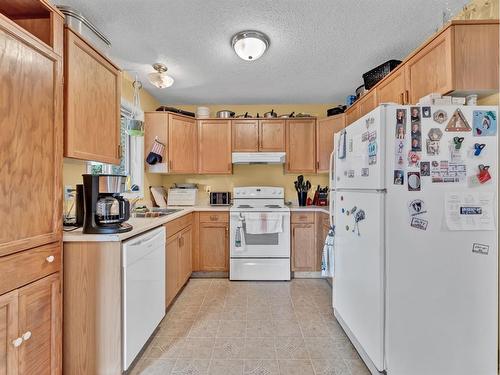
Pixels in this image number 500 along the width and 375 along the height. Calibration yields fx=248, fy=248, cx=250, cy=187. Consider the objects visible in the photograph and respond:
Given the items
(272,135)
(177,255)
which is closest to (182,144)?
(272,135)

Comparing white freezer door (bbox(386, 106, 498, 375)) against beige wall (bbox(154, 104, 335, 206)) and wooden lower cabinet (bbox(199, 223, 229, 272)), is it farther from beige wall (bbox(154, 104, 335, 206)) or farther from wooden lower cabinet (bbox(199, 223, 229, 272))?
beige wall (bbox(154, 104, 335, 206))

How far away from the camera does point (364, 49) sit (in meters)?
2.28

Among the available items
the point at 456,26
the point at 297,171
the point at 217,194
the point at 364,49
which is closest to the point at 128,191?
the point at 217,194

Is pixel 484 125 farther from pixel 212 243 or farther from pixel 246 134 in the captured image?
pixel 212 243

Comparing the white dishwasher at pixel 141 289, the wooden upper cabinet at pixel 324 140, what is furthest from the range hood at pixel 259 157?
the white dishwasher at pixel 141 289

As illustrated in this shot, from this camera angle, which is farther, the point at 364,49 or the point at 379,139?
the point at 364,49

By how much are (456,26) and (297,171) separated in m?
2.29

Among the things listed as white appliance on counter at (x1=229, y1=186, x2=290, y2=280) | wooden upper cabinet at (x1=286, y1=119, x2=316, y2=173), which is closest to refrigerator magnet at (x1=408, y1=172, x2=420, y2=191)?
white appliance on counter at (x1=229, y1=186, x2=290, y2=280)

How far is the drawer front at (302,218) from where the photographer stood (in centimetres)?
328

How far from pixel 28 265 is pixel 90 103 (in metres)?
1.03

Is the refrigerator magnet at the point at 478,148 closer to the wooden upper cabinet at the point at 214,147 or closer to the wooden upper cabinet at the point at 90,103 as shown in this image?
the wooden upper cabinet at the point at 90,103

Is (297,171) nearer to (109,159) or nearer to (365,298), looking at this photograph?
(365,298)

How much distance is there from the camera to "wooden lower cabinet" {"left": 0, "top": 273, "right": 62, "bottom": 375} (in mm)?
1055

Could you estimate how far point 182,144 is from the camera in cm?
347
